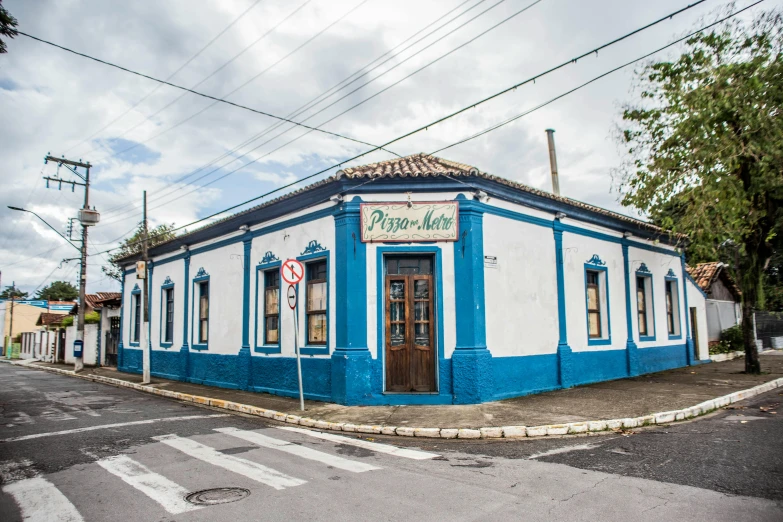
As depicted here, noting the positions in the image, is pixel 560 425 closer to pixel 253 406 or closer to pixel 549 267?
pixel 549 267

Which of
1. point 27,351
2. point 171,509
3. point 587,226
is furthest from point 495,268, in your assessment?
point 27,351

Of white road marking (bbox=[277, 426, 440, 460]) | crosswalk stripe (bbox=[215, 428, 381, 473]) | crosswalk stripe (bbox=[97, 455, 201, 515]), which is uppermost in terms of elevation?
crosswalk stripe (bbox=[97, 455, 201, 515])

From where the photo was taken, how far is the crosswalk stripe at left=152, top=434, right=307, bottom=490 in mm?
5344

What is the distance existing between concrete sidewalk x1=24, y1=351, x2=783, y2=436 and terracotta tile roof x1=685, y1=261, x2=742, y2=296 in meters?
8.22

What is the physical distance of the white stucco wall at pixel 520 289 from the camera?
10.8 m

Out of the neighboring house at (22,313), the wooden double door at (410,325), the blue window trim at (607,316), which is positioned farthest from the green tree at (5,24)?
the neighboring house at (22,313)

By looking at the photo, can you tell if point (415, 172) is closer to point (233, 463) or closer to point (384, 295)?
point (384, 295)

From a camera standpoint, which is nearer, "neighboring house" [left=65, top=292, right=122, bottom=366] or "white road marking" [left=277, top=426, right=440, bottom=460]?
"white road marking" [left=277, top=426, right=440, bottom=460]

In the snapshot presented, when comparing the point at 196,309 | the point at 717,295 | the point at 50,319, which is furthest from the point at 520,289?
the point at 50,319

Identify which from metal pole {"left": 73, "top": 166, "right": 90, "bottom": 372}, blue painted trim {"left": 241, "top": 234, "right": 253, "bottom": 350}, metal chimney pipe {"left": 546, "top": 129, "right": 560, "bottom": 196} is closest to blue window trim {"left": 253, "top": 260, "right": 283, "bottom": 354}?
blue painted trim {"left": 241, "top": 234, "right": 253, "bottom": 350}

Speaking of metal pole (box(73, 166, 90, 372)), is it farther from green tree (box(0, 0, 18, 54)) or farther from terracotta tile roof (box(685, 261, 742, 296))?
terracotta tile roof (box(685, 261, 742, 296))

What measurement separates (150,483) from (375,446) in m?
2.91

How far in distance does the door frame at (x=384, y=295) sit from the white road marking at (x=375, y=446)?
2.26 meters

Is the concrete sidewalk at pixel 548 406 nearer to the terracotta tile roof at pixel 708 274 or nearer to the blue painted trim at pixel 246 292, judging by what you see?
the blue painted trim at pixel 246 292
